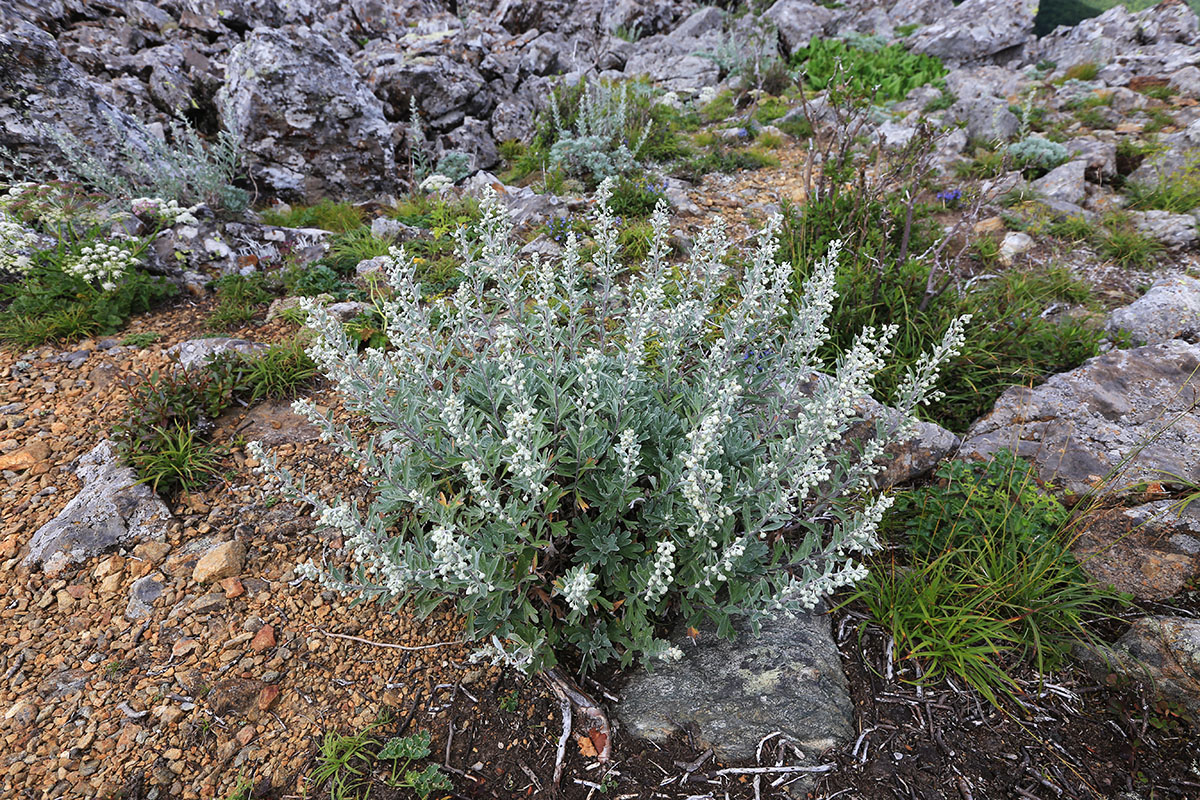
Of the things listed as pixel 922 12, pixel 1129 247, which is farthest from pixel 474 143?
pixel 922 12

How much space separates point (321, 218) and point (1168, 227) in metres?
10.8

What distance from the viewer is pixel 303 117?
867 cm

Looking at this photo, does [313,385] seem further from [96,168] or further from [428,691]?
[96,168]

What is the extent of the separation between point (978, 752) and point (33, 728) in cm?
480

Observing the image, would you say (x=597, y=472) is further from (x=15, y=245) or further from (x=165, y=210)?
(x=15, y=245)

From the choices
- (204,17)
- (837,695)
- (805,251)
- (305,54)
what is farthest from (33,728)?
(204,17)

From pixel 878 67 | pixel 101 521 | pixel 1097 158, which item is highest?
pixel 878 67

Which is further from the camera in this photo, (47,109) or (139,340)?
(47,109)

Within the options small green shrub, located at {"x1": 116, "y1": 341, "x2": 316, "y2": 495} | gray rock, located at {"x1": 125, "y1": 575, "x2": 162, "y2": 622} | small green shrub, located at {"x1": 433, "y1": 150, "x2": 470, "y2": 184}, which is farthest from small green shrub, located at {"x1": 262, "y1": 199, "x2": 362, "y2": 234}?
gray rock, located at {"x1": 125, "y1": 575, "x2": 162, "y2": 622}

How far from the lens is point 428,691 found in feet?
9.86

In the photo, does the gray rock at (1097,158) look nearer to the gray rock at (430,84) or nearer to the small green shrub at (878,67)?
the small green shrub at (878,67)

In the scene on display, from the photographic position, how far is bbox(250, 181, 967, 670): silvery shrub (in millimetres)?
2500

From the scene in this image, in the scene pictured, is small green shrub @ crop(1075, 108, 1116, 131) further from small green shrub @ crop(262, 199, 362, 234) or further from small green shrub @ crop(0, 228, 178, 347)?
small green shrub @ crop(0, 228, 178, 347)

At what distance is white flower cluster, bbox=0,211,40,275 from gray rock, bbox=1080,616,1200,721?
29.5ft
